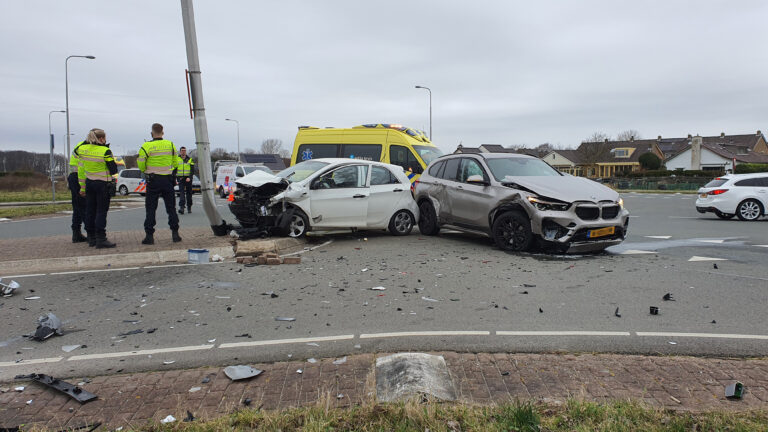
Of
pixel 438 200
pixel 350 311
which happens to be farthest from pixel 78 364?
pixel 438 200

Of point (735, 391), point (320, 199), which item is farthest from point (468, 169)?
point (735, 391)

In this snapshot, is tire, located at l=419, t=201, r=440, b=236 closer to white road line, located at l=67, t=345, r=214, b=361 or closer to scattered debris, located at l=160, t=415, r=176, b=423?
white road line, located at l=67, t=345, r=214, b=361

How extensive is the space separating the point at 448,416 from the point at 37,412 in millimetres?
2645

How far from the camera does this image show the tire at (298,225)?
9.85 m

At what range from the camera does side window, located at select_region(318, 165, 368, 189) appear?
396 inches

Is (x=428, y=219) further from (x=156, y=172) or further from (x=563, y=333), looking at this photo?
(x=563, y=333)

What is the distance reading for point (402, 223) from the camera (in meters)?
10.9

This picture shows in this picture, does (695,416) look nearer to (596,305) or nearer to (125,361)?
(596,305)

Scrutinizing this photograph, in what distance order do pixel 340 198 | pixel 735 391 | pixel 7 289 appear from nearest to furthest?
pixel 735 391, pixel 7 289, pixel 340 198

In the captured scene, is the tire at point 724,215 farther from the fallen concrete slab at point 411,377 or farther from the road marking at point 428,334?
the fallen concrete slab at point 411,377

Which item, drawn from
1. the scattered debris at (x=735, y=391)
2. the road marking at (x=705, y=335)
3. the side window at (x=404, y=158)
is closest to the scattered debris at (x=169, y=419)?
the scattered debris at (x=735, y=391)

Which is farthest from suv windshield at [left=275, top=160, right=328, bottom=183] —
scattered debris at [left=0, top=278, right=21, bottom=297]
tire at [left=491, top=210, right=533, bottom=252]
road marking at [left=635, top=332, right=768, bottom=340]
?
road marking at [left=635, top=332, right=768, bottom=340]

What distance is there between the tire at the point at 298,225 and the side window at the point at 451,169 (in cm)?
302

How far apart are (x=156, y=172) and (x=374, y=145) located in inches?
256
